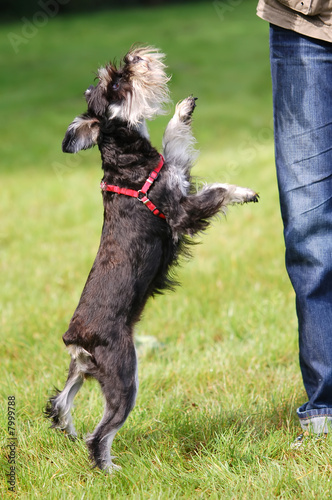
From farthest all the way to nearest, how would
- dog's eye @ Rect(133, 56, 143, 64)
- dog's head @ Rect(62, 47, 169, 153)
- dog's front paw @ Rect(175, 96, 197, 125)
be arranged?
dog's front paw @ Rect(175, 96, 197, 125)
dog's eye @ Rect(133, 56, 143, 64)
dog's head @ Rect(62, 47, 169, 153)

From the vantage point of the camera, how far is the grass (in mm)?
2986

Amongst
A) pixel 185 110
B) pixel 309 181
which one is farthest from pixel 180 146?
pixel 309 181

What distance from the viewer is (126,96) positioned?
3.24 meters

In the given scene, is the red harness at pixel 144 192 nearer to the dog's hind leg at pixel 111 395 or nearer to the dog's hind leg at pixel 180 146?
the dog's hind leg at pixel 180 146

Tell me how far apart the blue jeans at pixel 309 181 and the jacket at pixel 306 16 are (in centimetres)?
5

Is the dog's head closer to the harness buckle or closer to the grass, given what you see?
the harness buckle

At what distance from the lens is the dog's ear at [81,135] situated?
314 centimetres

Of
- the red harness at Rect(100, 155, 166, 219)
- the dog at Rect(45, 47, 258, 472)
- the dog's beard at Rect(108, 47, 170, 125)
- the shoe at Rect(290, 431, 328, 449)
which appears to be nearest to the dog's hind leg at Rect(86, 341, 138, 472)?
the dog at Rect(45, 47, 258, 472)

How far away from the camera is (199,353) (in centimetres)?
462

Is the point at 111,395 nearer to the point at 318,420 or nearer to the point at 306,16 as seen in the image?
the point at 318,420

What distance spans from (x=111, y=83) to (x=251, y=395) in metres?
2.03
